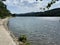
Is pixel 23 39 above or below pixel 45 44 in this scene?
above

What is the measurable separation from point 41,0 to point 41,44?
18.2 meters

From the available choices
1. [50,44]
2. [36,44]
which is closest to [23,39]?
[36,44]

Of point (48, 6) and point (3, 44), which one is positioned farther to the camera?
point (3, 44)

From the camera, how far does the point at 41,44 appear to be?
80.8 feet

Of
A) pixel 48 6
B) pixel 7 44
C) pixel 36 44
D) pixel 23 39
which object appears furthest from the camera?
pixel 36 44

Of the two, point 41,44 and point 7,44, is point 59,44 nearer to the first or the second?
point 41,44

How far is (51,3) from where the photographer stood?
6.63 metres

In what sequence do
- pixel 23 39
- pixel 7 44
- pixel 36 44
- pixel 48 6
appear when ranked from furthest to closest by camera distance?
pixel 36 44 → pixel 23 39 → pixel 7 44 → pixel 48 6

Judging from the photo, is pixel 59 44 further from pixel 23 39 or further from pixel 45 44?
pixel 23 39

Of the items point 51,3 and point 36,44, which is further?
point 36,44

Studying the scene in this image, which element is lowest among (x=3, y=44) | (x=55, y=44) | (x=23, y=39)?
(x=55, y=44)

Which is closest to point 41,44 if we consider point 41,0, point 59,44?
point 59,44

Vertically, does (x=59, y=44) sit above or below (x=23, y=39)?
below

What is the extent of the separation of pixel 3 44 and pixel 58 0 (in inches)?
380
